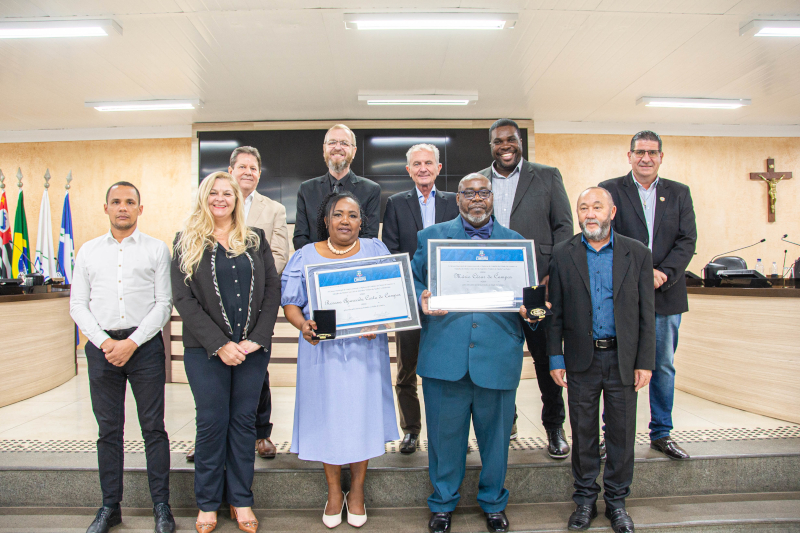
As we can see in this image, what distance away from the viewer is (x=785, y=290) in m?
3.54

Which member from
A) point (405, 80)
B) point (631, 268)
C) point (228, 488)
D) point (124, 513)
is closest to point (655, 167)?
point (631, 268)

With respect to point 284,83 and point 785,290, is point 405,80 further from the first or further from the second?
point 785,290

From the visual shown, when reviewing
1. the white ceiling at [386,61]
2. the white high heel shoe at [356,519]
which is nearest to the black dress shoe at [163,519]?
the white high heel shoe at [356,519]

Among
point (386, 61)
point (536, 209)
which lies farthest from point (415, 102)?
point (536, 209)

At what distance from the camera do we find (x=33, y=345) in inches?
173

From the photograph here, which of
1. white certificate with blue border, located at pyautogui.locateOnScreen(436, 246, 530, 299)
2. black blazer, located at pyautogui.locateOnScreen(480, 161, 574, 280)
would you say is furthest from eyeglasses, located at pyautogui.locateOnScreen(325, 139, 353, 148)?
white certificate with blue border, located at pyautogui.locateOnScreen(436, 246, 530, 299)

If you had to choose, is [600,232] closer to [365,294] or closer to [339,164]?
[365,294]

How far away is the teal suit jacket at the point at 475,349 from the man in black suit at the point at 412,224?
0.58 meters

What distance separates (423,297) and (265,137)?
6.30 metres

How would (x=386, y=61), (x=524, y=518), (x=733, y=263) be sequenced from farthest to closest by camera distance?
(x=733, y=263) → (x=386, y=61) → (x=524, y=518)

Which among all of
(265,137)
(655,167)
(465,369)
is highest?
(265,137)

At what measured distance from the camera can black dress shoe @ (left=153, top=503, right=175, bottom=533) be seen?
2.17 meters

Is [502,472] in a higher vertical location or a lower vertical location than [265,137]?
lower

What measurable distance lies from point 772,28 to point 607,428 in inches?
192
